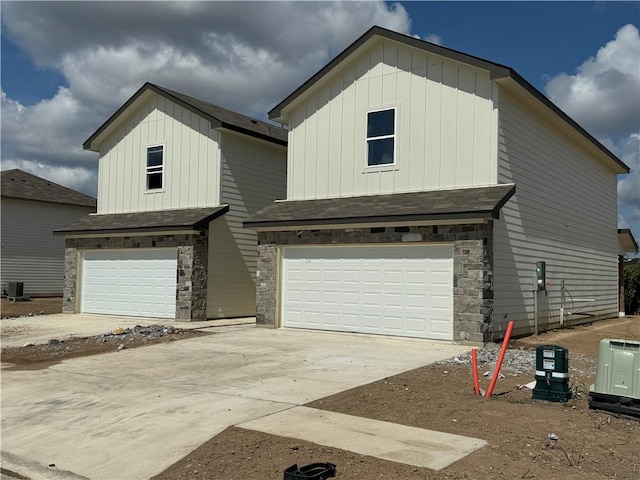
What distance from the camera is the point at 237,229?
2034 centimetres

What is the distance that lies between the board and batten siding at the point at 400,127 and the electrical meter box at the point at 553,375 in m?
7.06

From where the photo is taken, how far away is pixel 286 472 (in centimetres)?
511

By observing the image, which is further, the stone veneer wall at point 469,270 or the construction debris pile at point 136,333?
the construction debris pile at point 136,333

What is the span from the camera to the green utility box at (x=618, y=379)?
7.00 m

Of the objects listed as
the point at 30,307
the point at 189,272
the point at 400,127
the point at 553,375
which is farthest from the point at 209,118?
the point at 553,375

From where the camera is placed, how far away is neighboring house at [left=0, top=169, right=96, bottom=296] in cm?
3048

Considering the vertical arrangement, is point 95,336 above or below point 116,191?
below

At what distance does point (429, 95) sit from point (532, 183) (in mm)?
3780

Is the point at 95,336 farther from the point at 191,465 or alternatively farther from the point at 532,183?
the point at 532,183

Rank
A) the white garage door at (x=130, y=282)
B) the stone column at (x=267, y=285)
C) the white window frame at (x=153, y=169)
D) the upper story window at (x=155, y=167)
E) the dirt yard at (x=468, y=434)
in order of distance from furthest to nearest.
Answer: the upper story window at (x=155, y=167) < the white window frame at (x=153, y=169) < the white garage door at (x=130, y=282) < the stone column at (x=267, y=285) < the dirt yard at (x=468, y=434)

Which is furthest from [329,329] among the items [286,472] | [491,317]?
[286,472]

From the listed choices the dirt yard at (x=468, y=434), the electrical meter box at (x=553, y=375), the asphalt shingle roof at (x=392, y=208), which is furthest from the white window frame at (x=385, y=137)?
the electrical meter box at (x=553, y=375)

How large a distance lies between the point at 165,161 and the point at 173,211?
6.11 feet

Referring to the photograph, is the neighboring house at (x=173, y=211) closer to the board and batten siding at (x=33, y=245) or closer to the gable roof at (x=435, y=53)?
the gable roof at (x=435, y=53)
